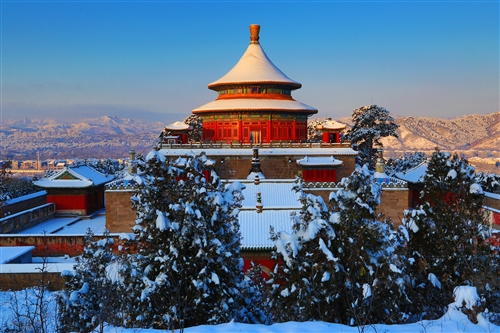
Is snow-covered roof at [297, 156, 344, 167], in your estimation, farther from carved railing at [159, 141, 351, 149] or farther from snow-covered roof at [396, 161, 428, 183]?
snow-covered roof at [396, 161, 428, 183]

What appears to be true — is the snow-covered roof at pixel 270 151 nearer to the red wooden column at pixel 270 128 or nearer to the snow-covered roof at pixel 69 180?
the red wooden column at pixel 270 128

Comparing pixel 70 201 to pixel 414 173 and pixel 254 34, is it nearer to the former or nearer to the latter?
pixel 254 34

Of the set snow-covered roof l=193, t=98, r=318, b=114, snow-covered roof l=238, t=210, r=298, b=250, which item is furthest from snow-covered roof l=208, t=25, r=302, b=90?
snow-covered roof l=238, t=210, r=298, b=250

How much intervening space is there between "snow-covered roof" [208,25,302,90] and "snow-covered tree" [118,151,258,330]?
79.6 ft

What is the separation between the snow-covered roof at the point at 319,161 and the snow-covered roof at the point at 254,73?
721 cm

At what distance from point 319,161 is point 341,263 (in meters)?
19.6

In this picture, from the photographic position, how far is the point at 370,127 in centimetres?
4462

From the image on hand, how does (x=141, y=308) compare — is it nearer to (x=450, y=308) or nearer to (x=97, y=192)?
(x=450, y=308)

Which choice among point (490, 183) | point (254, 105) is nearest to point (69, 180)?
point (254, 105)

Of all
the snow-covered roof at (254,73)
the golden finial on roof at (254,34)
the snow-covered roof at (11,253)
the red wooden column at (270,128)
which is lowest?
the snow-covered roof at (11,253)

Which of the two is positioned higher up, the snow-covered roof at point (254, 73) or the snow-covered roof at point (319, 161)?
the snow-covered roof at point (254, 73)

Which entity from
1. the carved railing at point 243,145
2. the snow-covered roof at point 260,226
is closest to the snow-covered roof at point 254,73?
the carved railing at point 243,145

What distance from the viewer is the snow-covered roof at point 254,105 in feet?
104

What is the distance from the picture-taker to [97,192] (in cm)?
3145
